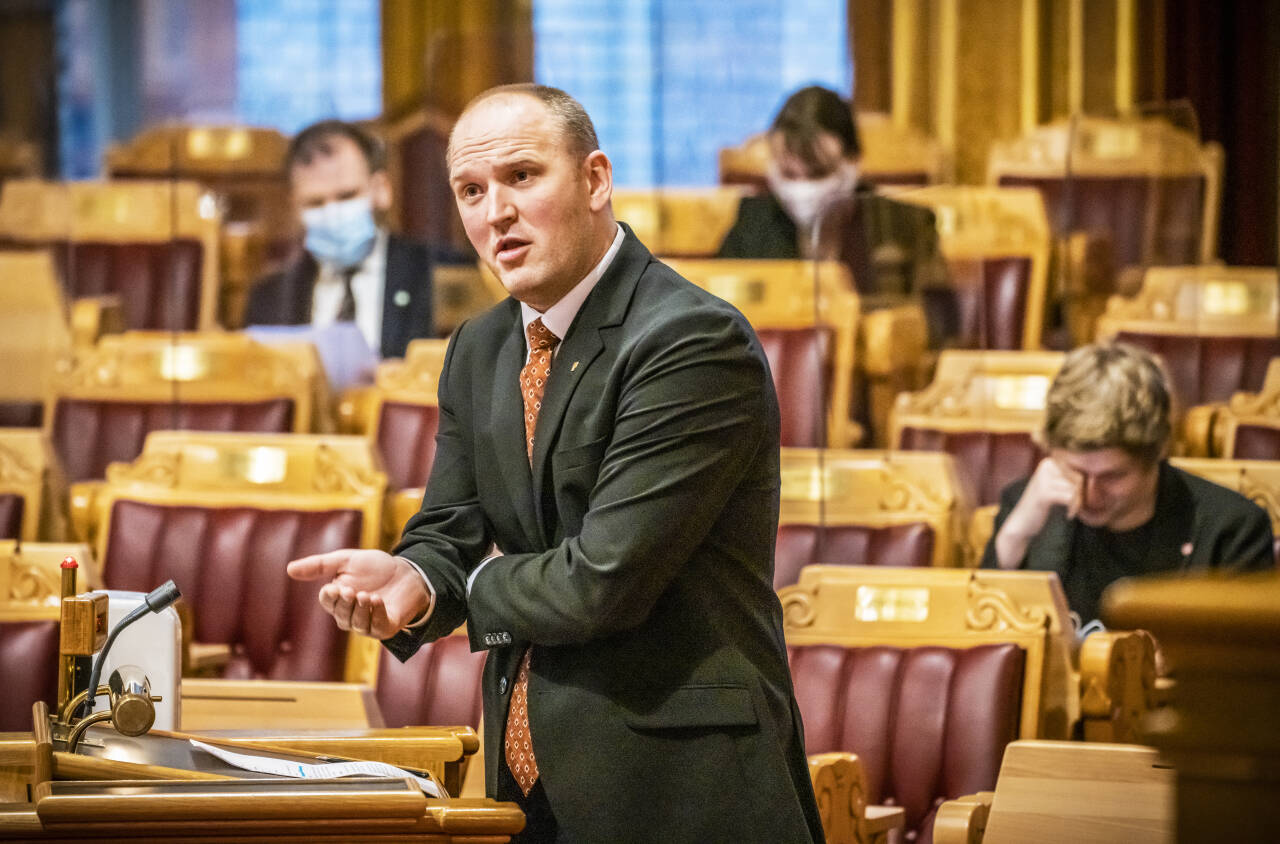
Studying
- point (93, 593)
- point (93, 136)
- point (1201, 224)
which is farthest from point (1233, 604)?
point (93, 136)

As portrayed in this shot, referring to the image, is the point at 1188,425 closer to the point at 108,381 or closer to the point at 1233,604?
the point at 108,381

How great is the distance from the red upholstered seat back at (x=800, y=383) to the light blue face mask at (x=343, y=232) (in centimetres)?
107

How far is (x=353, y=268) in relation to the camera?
156 inches

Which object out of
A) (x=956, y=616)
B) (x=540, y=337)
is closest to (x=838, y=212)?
(x=956, y=616)

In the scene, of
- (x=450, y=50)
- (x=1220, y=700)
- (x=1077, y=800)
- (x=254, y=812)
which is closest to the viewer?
(x=1220, y=700)

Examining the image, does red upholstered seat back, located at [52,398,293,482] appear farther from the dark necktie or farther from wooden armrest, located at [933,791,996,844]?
wooden armrest, located at [933,791,996,844]

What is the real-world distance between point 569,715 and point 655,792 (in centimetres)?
8

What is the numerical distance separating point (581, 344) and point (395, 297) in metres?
2.72

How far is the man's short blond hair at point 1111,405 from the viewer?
2.36m

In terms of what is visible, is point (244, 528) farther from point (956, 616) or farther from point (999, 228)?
point (999, 228)

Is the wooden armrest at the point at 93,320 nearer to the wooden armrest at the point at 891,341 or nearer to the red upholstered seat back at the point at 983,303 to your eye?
the wooden armrest at the point at 891,341

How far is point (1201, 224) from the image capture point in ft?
Answer: 13.1

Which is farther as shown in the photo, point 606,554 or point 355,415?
point 355,415

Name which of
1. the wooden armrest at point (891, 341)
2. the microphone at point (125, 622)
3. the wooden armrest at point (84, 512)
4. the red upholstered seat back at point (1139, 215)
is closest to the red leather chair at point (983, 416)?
the wooden armrest at point (891, 341)
